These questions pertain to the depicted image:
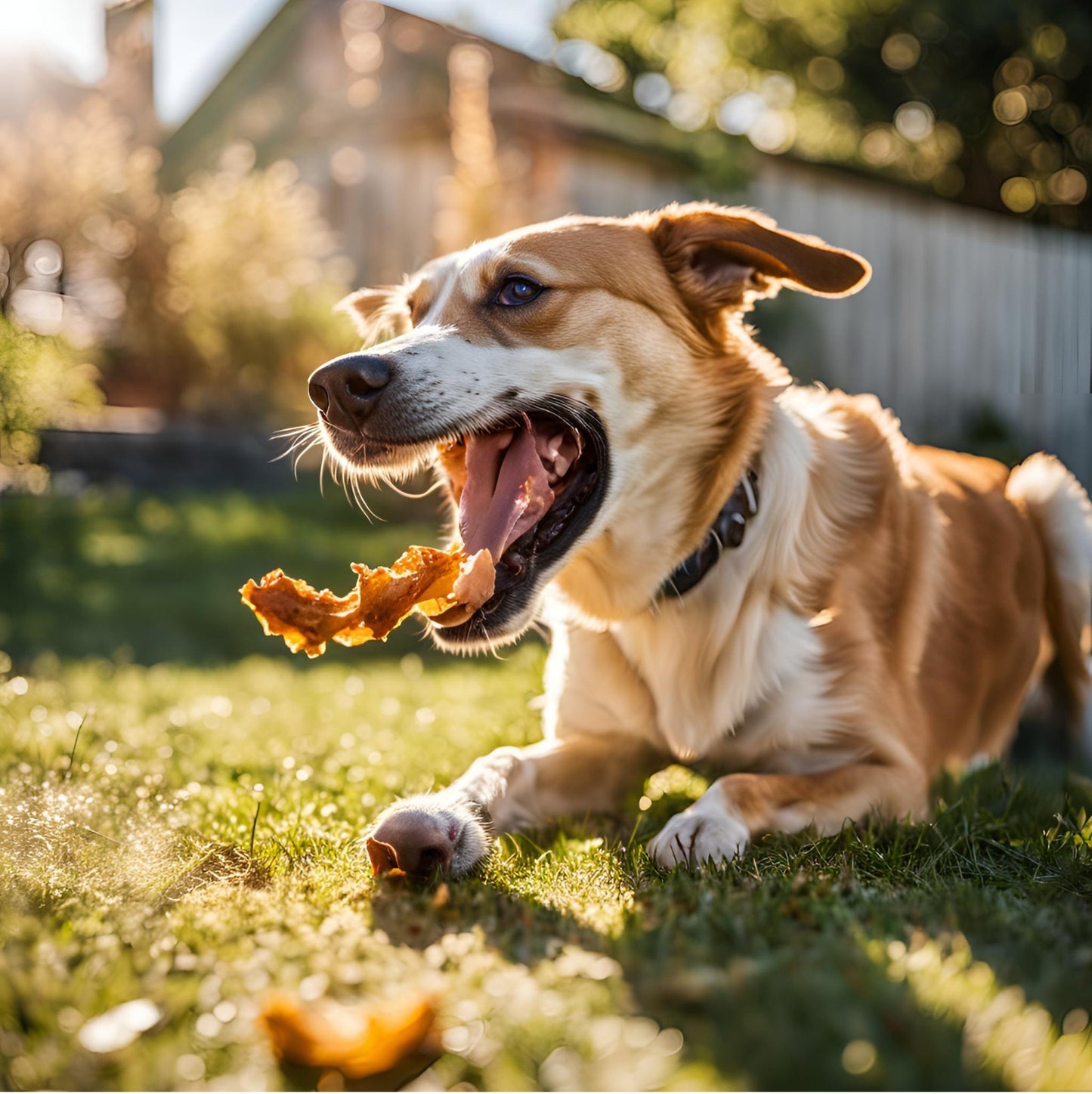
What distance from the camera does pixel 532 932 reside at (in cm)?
175

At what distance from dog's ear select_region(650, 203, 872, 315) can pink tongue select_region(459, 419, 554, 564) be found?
63cm

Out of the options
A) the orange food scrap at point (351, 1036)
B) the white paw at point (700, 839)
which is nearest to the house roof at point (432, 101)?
the white paw at point (700, 839)

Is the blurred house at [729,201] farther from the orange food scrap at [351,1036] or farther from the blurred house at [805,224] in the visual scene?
the orange food scrap at [351,1036]

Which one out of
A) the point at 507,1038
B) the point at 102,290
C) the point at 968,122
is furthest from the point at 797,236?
the point at 968,122

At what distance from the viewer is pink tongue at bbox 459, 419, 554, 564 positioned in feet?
8.32

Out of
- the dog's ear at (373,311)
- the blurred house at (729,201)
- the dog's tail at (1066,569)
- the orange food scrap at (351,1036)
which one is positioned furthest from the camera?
the blurred house at (729,201)

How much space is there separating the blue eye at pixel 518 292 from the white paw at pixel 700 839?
4.25ft

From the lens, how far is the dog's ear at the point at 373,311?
3.34 metres

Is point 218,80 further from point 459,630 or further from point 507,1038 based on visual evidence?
point 507,1038

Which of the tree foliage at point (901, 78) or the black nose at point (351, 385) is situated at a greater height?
the tree foliage at point (901, 78)

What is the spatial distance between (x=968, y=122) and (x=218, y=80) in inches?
453

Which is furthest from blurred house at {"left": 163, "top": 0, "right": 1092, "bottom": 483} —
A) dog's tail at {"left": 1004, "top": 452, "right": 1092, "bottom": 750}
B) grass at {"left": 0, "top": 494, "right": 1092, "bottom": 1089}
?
grass at {"left": 0, "top": 494, "right": 1092, "bottom": 1089}

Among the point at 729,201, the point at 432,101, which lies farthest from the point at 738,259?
the point at 432,101

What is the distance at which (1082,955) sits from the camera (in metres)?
1.56
